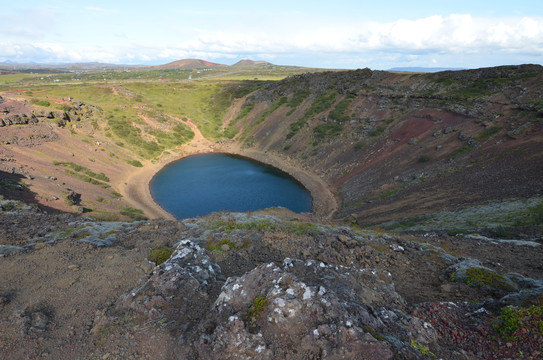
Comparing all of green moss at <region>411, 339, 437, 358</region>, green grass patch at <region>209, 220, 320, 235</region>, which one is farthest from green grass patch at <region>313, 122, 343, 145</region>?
green moss at <region>411, 339, 437, 358</region>

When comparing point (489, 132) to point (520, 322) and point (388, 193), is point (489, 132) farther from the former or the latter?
point (520, 322)

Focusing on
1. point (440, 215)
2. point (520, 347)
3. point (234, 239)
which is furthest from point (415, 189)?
point (520, 347)

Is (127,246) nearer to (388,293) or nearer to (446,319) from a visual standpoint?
(388,293)

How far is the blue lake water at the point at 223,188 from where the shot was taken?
49.7 meters

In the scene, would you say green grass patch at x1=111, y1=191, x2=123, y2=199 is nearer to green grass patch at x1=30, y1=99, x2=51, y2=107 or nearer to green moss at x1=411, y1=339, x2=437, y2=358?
green grass patch at x1=30, y1=99, x2=51, y2=107

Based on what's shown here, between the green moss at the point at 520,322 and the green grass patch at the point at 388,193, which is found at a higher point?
the green moss at the point at 520,322

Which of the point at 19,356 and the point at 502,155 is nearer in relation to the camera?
the point at 19,356

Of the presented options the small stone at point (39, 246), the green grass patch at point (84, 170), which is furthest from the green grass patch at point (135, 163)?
the small stone at point (39, 246)

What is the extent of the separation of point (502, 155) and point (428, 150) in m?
12.1

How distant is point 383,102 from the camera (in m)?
68.9

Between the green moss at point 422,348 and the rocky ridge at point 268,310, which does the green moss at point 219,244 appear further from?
the green moss at point 422,348

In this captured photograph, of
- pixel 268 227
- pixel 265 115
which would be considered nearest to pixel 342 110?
pixel 265 115

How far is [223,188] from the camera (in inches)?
2269

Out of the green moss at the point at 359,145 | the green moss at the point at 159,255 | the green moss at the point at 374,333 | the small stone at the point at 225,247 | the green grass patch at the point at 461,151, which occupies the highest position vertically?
the green moss at the point at 374,333
